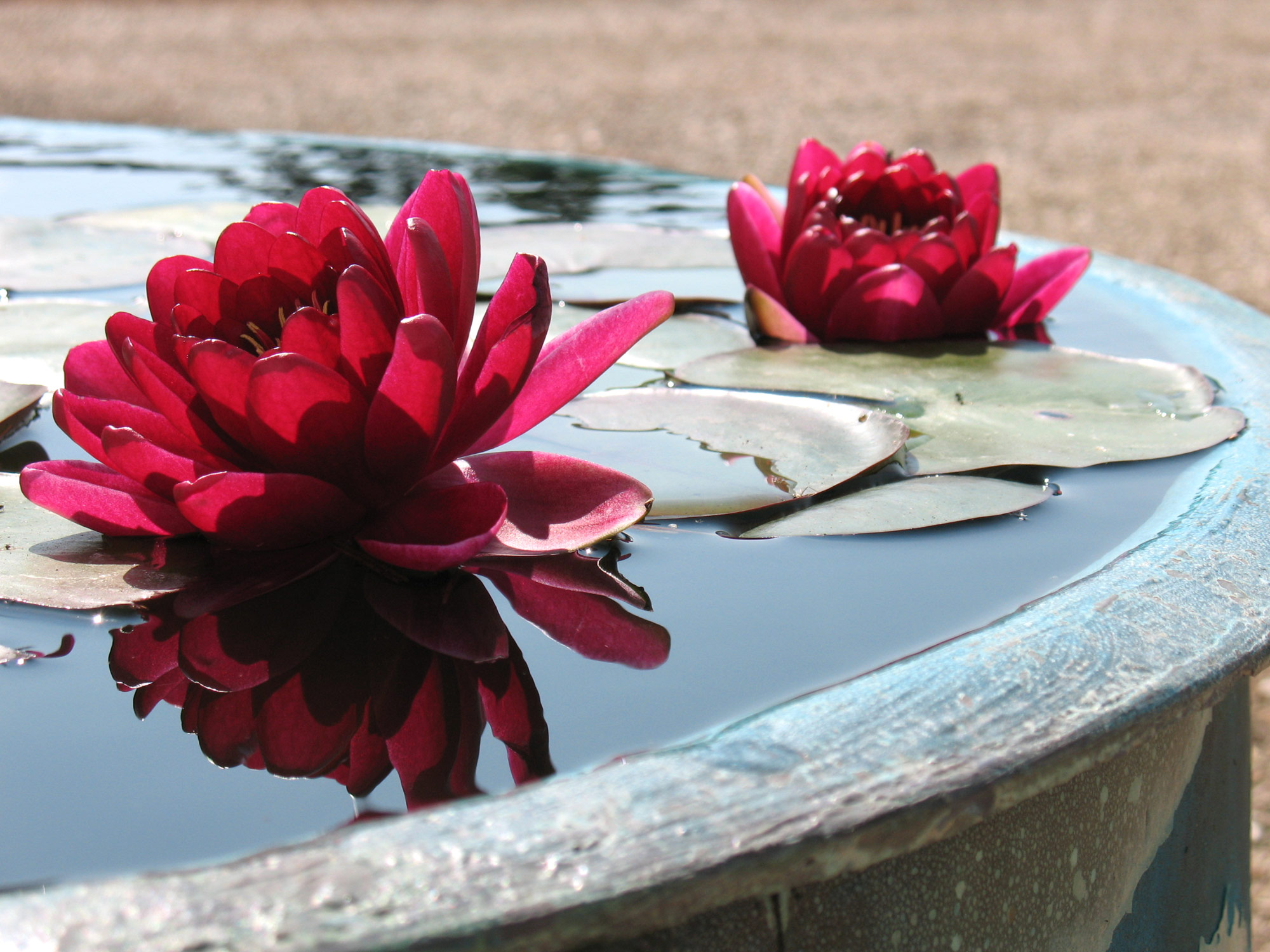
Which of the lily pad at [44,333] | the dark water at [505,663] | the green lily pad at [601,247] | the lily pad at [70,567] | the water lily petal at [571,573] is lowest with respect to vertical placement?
the dark water at [505,663]

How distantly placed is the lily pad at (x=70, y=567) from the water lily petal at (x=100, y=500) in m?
0.01

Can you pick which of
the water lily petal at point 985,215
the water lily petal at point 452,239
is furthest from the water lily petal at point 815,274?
the water lily petal at point 452,239

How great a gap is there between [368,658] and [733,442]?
238 millimetres

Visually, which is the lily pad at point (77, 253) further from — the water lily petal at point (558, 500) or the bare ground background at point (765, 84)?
the bare ground background at point (765, 84)

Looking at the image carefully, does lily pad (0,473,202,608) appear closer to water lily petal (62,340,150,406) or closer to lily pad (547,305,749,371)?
water lily petal (62,340,150,406)

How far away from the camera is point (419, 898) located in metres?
0.29

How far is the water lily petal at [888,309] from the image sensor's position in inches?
28.5

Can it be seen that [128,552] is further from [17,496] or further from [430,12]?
[430,12]

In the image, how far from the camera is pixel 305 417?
1.36 ft

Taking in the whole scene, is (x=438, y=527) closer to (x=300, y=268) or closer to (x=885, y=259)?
(x=300, y=268)

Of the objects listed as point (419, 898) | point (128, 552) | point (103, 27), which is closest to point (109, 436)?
point (128, 552)

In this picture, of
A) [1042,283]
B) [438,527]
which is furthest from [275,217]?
[1042,283]

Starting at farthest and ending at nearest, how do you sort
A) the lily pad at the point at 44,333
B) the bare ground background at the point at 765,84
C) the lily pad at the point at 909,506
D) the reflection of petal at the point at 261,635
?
the bare ground background at the point at 765,84, the lily pad at the point at 44,333, the lily pad at the point at 909,506, the reflection of petal at the point at 261,635

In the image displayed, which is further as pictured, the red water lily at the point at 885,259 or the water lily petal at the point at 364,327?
the red water lily at the point at 885,259
